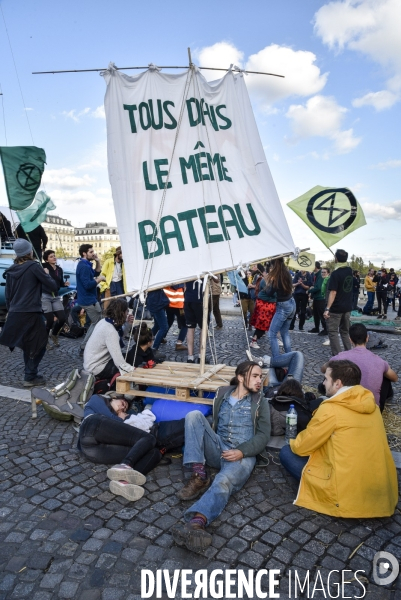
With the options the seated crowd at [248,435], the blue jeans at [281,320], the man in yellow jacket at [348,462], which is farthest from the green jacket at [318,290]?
the man in yellow jacket at [348,462]

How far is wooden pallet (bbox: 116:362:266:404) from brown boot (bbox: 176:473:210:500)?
1.01 meters

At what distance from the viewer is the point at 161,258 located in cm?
481

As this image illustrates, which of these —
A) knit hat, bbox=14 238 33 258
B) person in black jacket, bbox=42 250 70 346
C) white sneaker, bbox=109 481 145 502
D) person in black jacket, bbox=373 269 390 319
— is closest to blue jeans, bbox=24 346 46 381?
knit hat, bbox=14 238 33 258

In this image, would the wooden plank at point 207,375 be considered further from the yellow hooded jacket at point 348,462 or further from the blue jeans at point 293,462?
the yellow hooded jacket at point 348,462

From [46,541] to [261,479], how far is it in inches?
70.8

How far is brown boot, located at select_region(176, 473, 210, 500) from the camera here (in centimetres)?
335

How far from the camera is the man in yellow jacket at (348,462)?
9.87 feet

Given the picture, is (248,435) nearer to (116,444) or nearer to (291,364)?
(116,444)

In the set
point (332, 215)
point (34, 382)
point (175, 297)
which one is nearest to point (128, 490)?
point (34, 382)

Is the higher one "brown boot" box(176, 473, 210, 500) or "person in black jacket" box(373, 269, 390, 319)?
"person in black jacket" box(373, 269, 390, 319)

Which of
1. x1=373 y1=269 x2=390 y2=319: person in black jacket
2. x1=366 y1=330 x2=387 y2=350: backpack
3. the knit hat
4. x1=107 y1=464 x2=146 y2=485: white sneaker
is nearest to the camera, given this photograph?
x1=107 y1=464 x2=146 y2=485: white sneaker

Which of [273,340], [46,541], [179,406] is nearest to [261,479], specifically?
[179,406]

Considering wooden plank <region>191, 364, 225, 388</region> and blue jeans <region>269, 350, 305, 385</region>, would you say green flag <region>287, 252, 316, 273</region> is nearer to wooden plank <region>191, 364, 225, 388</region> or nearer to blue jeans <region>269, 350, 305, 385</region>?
blue jeans <region>269, 350, 305, 385</region>

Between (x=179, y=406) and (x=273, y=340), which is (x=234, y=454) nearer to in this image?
(x=179, y=406)
